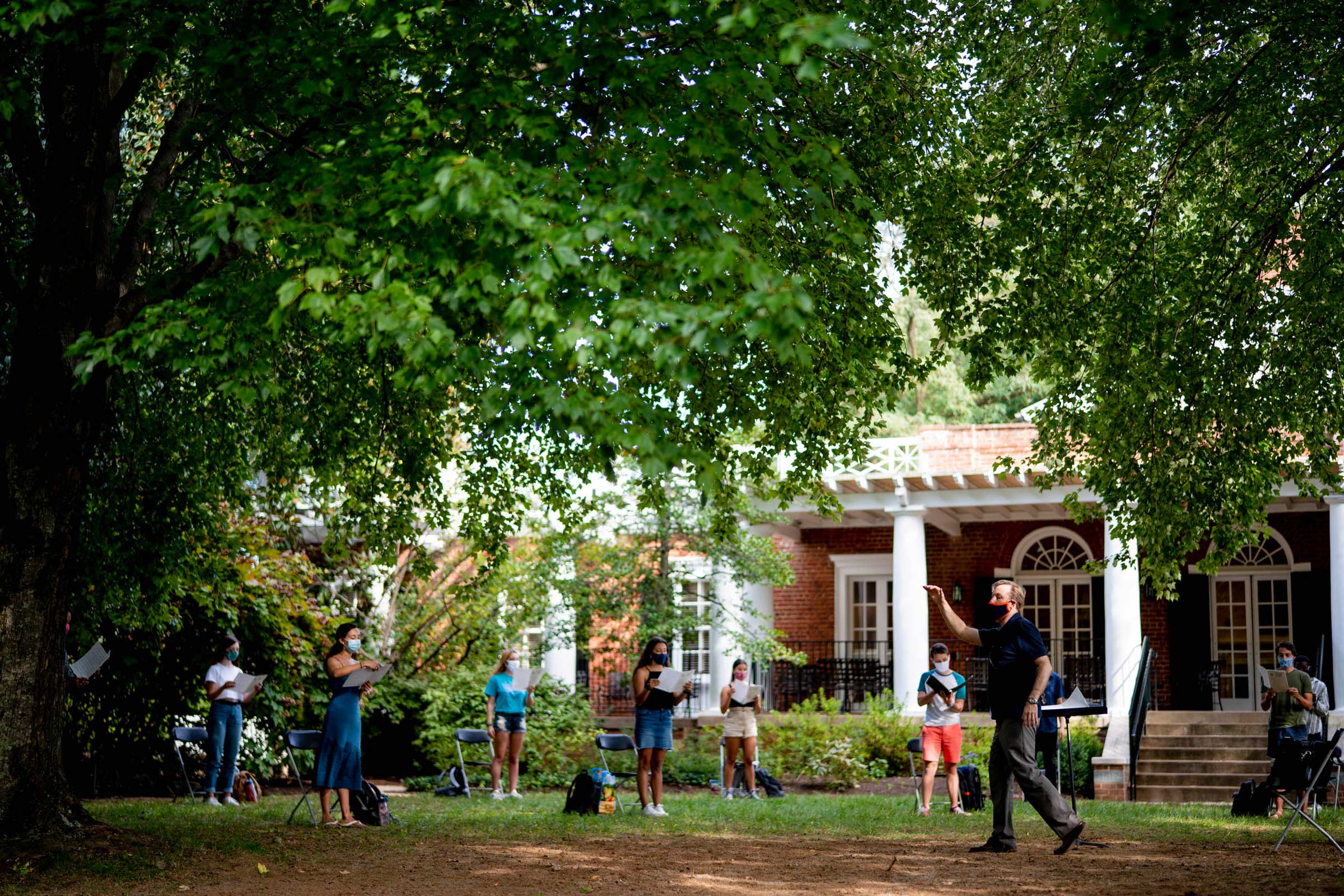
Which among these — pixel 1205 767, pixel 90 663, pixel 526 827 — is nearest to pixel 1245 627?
pixel 1205 767

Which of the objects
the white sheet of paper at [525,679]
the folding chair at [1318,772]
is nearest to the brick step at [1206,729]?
the folding chair at [1318,772]

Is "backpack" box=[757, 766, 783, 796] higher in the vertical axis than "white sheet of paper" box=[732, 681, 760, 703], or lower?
lower

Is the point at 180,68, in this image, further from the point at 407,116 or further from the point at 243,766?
the point at 243,766

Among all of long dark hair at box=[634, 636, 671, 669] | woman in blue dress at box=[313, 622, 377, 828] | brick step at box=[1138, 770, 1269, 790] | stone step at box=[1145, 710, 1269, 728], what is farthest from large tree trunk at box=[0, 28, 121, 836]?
stone step at box=[1145, 710, 1269, 728]

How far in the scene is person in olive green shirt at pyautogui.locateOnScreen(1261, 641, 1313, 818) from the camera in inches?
501

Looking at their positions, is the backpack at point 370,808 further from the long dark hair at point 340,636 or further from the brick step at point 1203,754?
the brick step at point 1203,754

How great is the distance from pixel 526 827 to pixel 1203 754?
34.3 ft

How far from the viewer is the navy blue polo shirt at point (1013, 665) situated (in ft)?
29.2

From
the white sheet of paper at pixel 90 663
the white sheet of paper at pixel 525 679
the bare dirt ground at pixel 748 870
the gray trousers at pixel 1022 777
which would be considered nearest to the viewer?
the bare dirt ground at pixel 748 870

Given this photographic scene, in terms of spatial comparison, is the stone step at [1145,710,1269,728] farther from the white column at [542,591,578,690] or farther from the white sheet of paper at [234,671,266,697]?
the white sheet of paper at [234,671,266,697]

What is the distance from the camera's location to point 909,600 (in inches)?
819

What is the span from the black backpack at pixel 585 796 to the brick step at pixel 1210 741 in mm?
9196

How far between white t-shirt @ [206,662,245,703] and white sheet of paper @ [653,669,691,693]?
4.22 m

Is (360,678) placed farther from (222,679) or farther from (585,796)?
(222,679)
